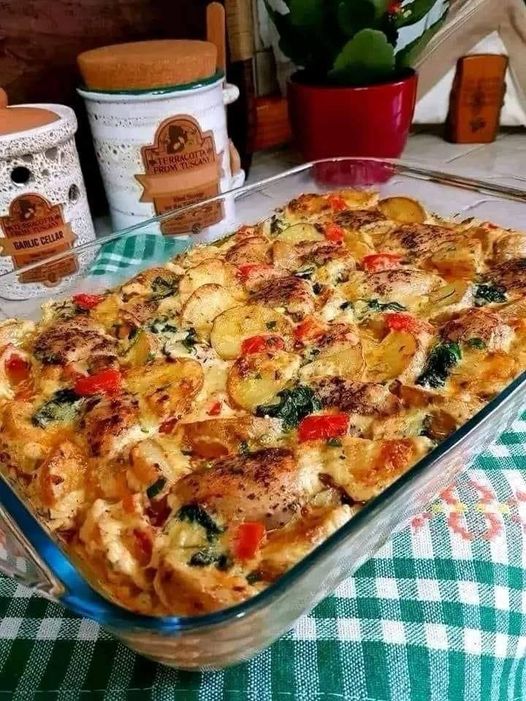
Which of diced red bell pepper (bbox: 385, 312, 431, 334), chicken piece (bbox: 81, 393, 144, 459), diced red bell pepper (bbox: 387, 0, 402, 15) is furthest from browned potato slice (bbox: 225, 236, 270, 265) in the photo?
diced red bell pepper (bbox: 387, 0, 402, 15)

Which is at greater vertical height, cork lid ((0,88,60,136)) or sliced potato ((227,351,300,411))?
cork lid ((0,88,60,136))

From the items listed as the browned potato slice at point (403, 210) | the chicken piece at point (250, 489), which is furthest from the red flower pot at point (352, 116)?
the chicken piece at point (250, 489)

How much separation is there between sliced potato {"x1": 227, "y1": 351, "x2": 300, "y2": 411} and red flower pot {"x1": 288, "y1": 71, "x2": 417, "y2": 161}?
105 centimetres

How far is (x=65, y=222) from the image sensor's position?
1521mm

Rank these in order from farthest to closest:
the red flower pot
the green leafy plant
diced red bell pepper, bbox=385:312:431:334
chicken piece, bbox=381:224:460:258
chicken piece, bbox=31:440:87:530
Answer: the red flower pot → the green leafy plant → chicken piece, bbox=381:224:460:258 → diced red bell pepper, bbox=385:312:431:334 → chicken piece, bbox=31:440:87:530

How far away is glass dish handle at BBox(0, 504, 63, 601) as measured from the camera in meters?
0.70

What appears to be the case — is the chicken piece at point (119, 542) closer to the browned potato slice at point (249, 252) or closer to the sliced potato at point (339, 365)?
the sliced potato at point (339, 365)

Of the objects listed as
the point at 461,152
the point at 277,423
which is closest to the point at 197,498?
the point at 277,423

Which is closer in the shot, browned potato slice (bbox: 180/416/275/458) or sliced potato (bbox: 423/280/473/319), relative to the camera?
browned potato slice (bbox: 180/416/275/458)

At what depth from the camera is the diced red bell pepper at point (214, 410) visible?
0.98m

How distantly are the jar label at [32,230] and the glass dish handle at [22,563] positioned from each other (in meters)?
0.71

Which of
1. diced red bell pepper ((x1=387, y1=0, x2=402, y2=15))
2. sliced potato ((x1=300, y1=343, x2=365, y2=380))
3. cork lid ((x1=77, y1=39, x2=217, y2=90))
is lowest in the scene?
sliced potato ((x1=300, y1=343, x2=365, y2=380))

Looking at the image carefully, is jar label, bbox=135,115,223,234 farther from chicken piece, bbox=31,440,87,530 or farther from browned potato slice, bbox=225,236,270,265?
chicken piece, bbox=31,440,87,530

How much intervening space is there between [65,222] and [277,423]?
2.63ft
